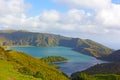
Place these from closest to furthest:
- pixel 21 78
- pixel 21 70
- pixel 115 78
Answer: pixel 21 78 → pixel 21 70 → pixel 115 78

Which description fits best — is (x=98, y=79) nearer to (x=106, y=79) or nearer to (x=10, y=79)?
(x=106, y=79)

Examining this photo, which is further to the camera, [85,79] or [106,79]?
[106,79]

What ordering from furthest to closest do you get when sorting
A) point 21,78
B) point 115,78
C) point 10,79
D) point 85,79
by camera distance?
1. point 115,78
2. point 85,79
3. point 21,78
4. point 10,79

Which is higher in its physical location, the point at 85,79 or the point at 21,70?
the point at 21,70

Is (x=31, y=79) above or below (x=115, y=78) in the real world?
above

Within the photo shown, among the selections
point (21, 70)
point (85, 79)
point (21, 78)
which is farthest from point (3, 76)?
point (85, 79)

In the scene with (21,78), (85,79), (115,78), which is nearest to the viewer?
(21,78)

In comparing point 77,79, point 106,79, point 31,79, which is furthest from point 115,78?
point 31,79

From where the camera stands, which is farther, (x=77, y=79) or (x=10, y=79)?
(x=77, y=79)

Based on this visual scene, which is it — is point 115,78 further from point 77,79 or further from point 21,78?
point 21,78
